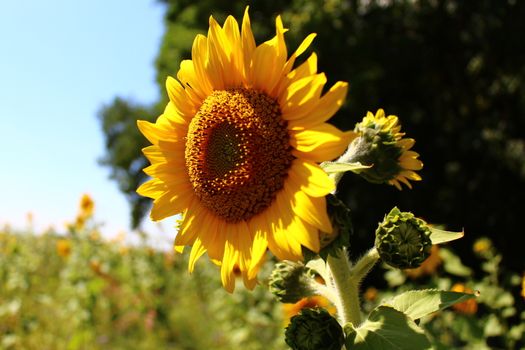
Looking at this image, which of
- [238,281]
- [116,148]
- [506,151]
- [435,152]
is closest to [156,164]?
[238,281]

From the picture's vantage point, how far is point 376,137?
1340 millimetres

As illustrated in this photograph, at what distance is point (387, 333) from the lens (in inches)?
43.1

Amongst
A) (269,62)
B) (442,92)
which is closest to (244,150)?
(269,62)

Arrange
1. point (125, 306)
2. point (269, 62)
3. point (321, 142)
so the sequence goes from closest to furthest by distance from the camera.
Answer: point (321, 142), point (269, 62), point (125, 306)

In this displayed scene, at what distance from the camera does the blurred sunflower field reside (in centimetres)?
357

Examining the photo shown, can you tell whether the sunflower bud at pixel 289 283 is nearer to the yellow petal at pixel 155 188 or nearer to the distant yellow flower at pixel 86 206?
the yellow petal at pixel 155 188

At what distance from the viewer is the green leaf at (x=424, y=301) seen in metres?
1.12

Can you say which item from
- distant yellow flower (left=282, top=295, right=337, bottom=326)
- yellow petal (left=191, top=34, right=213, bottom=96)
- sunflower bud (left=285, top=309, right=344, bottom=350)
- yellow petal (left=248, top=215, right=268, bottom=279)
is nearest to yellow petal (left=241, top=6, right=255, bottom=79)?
yellow petal (left=191, top=34, right=213, bottom=96)

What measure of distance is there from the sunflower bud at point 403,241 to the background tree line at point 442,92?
6.83m

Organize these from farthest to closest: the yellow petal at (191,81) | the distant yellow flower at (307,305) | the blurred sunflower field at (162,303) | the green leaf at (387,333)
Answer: the blurred sunflower field at (162,303), the distant yellow flower at (307,305), the yellow petal at (191,81), the green leaf at (387,333)

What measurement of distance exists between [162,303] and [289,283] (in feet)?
19.5

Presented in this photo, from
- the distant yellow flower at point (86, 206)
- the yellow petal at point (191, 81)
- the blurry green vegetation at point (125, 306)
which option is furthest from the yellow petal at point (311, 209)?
the distant yellow flower at point (86, 206)

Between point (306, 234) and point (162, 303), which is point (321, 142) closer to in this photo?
point (306, 234)

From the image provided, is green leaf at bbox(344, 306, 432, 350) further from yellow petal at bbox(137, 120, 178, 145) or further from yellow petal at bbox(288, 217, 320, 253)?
yellow petal at bbox(137, 120, 178, 145)
